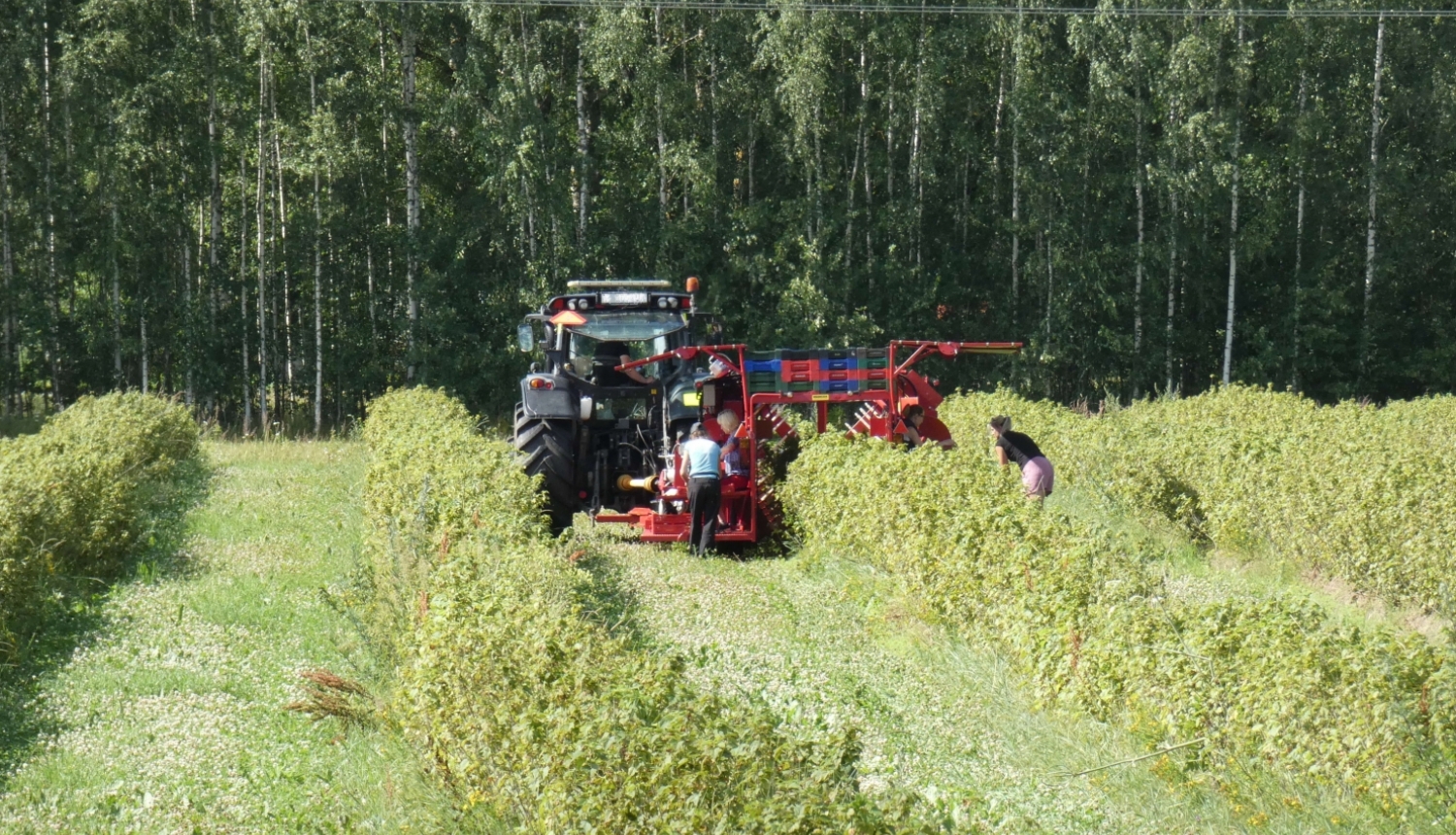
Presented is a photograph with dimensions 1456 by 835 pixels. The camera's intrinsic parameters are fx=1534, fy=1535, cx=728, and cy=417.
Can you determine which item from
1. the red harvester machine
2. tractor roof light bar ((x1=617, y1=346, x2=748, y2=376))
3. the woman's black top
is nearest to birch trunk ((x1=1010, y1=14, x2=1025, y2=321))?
the red harvester machine

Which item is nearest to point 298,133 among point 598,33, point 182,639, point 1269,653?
point 598,33

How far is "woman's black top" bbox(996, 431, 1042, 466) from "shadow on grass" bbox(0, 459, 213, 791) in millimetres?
7063

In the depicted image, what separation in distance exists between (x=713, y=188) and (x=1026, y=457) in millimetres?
19388

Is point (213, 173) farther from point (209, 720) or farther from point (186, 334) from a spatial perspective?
point (209, 720)

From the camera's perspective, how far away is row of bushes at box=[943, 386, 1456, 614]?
10797 mm

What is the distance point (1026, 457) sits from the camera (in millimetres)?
13430

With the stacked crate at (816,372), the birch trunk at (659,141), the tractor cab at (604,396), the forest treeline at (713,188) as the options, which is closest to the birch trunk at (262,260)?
the forest treeline at (713,188)

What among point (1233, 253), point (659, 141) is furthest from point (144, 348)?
point (1233, 253)

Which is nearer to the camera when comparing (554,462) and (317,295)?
(554,462)

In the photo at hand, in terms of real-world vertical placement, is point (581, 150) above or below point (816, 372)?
above

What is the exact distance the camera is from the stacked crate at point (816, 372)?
527 inches

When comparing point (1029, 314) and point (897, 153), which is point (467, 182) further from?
point (1029, 314)

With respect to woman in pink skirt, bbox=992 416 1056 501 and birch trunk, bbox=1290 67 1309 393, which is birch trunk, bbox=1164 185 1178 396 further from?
woman in pink skirt, bbox=992 416 1056 501

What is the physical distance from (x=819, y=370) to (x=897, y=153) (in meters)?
22.1
